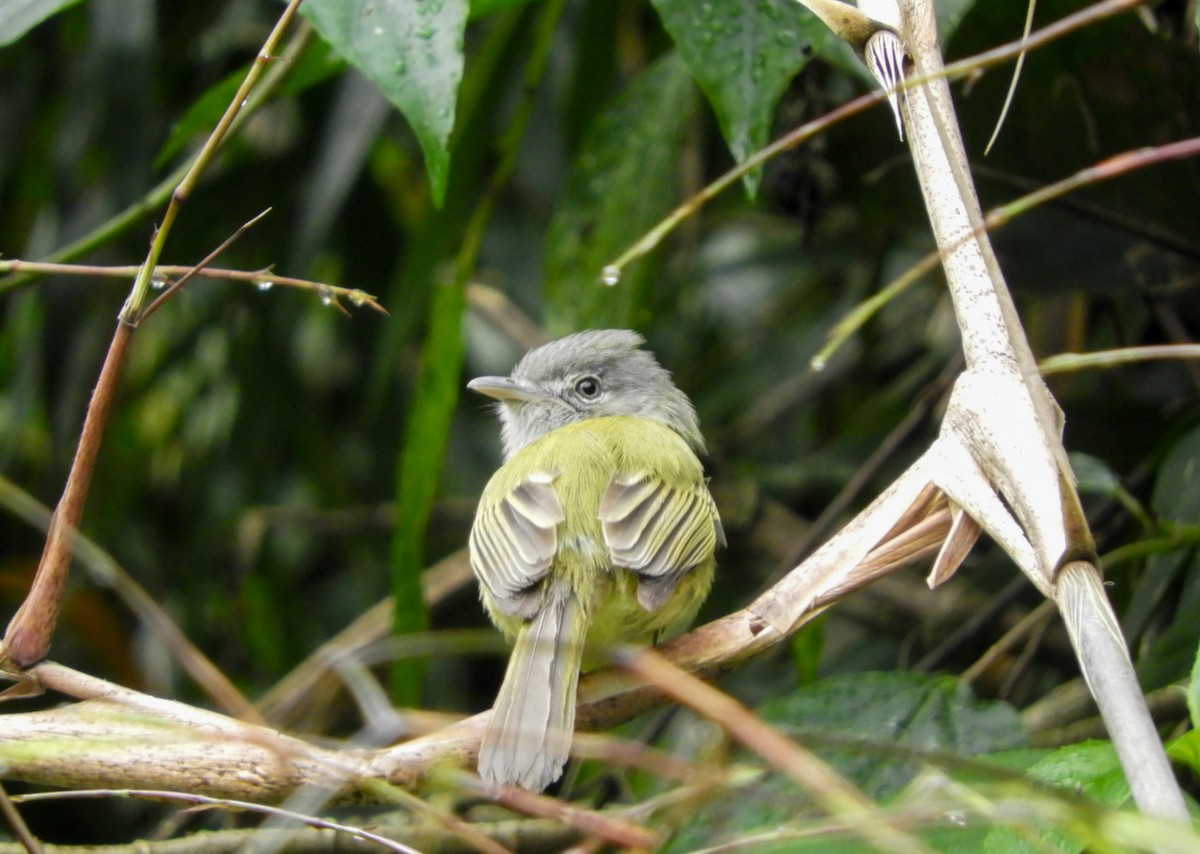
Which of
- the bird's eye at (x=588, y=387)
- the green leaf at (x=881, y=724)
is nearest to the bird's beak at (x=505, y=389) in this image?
the bird's eye at (x=588, y=387)

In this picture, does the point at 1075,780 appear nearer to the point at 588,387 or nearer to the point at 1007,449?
the point at 1007,449

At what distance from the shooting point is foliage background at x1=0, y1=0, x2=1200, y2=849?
11.2 feet

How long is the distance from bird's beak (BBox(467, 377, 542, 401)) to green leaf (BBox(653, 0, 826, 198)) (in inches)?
60.3

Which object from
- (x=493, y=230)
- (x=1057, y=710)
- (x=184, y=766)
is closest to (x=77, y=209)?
(x=493, y=230)

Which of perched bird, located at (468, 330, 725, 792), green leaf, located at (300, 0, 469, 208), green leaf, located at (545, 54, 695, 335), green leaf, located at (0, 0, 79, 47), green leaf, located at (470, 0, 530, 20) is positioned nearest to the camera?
green leaf, located at (300, 0, 469, 208)

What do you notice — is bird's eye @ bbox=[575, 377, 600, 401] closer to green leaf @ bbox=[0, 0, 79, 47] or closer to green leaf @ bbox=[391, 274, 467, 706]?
green leaf @ bbox=[391, 274, 467, 706]

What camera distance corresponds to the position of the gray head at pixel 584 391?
13.7 ft

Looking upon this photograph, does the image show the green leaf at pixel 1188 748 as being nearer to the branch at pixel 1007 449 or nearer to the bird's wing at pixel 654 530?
the branch at pixel 1007 449

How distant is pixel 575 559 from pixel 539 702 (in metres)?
0.53

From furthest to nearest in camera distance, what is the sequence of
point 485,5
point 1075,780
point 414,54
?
point 485,5, point 414,54, point 1075,780

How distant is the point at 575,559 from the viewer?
119 inches

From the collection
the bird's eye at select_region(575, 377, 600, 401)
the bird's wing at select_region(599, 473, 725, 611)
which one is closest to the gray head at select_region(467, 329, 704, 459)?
the bird's eye at select_region(575, 377, 600, 401)

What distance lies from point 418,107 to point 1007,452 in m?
1.22

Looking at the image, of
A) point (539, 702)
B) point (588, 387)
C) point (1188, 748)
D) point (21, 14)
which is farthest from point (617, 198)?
point (1188, 748)
